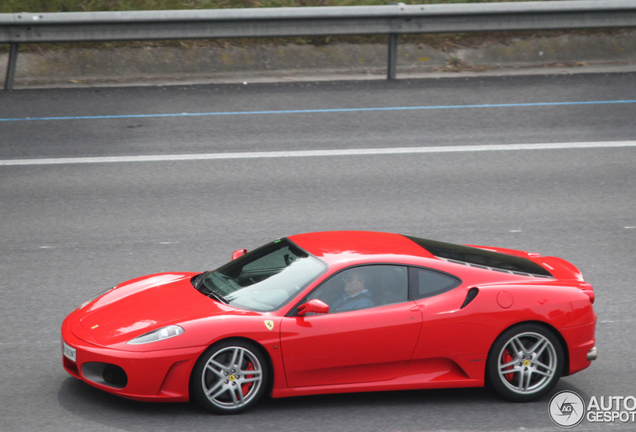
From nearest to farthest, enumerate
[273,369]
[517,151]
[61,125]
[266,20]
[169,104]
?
[273,369], [517,151], [61,125], [169,104], [266,20]

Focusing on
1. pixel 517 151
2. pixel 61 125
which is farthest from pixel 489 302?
pixel 61 125

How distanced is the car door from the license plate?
1483 mm

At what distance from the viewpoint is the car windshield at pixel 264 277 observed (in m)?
5.83

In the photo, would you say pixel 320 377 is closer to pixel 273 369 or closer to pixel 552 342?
pixel 273 369

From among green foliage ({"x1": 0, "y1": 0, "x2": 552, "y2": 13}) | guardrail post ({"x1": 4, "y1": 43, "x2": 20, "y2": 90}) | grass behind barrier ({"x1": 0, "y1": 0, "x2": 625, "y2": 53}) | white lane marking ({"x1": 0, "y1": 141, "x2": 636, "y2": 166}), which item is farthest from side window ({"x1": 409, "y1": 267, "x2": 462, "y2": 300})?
green foliage ({"x1": 0, "y1": 0, "x2": 552, "y2": 13})

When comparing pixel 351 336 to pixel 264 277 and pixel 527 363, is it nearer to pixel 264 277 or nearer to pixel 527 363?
pixel 264 277

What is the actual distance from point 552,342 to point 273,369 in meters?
2.11

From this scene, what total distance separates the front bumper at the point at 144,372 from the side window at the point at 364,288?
1.01 metres

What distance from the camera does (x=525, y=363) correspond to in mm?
5930

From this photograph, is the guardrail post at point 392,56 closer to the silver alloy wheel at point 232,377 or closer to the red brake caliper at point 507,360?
the red brake caliper at point 507,360

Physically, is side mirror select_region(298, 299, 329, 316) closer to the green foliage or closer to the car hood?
the car hood

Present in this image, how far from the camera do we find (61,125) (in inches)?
499

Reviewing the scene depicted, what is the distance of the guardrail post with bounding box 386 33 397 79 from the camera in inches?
595

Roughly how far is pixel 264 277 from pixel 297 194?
172 inches
